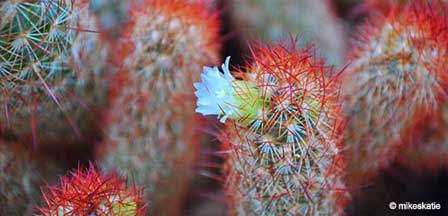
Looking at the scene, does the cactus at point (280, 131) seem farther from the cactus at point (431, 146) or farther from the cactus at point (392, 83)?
the cactus at point (431, 146)

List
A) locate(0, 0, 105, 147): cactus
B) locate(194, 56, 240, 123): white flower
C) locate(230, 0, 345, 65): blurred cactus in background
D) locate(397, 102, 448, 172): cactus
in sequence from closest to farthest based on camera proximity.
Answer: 1. locate(194, 56, 240, 123): white flower
2. locate(0, 0, 105, 147): cactus
3. locate(397, 102, 448, 172): cactus
4. locate(230, 0, 345, 65): blurred cactus in background

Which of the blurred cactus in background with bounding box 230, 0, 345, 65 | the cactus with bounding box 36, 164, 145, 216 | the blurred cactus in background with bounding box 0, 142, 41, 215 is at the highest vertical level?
the blurred cactus in background with bounding box 230, 0, 345, 65

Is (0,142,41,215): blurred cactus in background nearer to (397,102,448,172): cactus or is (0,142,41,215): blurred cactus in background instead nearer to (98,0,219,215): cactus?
(98,0,219,215): cactus

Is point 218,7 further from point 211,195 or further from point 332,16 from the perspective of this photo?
point 211,195

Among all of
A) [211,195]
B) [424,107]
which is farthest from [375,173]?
[211,195]

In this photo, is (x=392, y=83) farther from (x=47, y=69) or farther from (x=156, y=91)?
Answer: (x=47, y=69)

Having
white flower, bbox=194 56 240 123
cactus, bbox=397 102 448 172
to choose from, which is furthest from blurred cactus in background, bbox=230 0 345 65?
white flower, bbox=194 56 240 123
